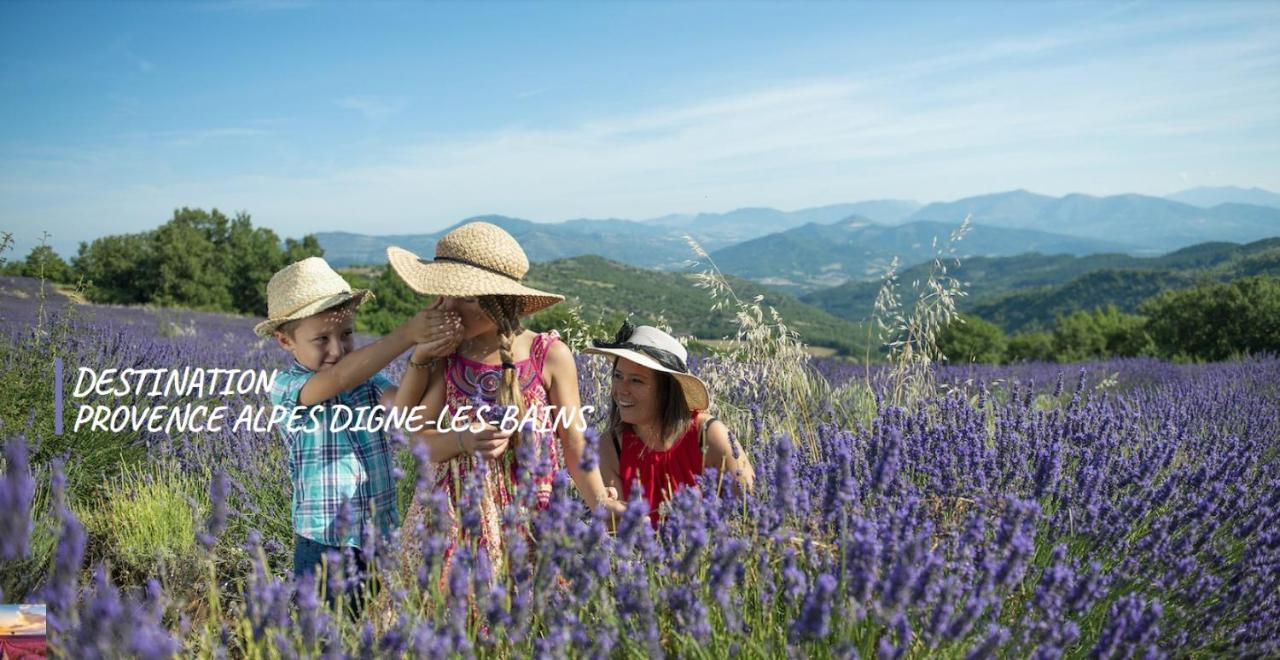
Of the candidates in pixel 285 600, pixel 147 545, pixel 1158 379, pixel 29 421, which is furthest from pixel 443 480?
pixel 1158 379

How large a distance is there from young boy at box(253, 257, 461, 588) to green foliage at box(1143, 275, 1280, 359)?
38.9 feet

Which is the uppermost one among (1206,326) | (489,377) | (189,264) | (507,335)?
(189,264)

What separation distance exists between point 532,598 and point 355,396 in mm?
1466

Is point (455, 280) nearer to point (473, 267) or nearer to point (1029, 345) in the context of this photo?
point (473, 267)

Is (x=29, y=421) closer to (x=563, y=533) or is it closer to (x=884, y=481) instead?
(x=563, y=533)

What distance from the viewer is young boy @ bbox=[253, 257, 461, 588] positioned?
248cm

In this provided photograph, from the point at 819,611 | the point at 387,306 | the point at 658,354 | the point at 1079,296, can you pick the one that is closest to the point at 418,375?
the point at 658,354

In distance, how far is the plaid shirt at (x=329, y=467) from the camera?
2.50 metres

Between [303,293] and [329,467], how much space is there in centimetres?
56

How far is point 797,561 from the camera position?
1800 millimetres

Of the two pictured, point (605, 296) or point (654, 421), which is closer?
point (654, 421)

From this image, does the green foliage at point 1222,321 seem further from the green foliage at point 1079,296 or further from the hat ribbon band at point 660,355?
the green foliage at point 1079,296

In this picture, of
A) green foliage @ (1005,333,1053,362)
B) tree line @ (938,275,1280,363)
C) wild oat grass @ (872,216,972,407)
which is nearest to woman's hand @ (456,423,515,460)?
wild oat grass @ (872,216,972,407)

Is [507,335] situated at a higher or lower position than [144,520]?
higher
